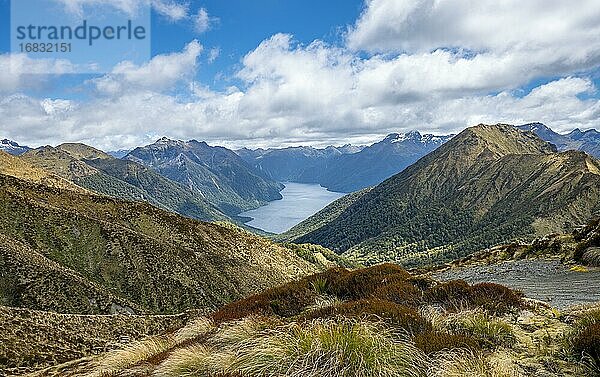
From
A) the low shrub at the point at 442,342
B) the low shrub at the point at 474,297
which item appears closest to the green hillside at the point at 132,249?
the low shrub at the point at 474,297

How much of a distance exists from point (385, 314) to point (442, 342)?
1.39 metres

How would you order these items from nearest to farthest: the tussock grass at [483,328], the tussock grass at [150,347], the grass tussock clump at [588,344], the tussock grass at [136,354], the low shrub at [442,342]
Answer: the grass tussock clump at [588,344], the low shrub at [442,342], the tussock grass at [483,328], the tussock grass at [136,354], the tussock grass at [150,347]

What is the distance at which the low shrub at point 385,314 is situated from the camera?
294 inches

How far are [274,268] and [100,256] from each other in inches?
1664

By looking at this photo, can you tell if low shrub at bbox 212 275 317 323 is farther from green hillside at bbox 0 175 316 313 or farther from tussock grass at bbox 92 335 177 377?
green hillside at bbox 0 175 316 313

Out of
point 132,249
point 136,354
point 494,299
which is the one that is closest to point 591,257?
point 494,299

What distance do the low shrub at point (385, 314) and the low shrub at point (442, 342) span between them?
1.51 ft

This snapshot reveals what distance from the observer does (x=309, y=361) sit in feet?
20.4

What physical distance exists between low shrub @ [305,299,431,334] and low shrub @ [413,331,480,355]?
46 cm

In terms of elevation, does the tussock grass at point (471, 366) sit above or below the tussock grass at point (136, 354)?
above

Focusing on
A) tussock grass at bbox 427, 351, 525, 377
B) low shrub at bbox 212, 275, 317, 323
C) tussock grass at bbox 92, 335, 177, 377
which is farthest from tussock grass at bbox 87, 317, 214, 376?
tussock grass at bbox 427, 351, 525, 377

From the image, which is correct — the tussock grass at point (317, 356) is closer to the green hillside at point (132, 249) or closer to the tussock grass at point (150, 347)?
the tussock grass at point (150, 347)

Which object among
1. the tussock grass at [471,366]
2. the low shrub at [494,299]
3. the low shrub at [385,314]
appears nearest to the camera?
the tussock grass at [471,366]

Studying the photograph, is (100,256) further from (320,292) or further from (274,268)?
(320,292)
